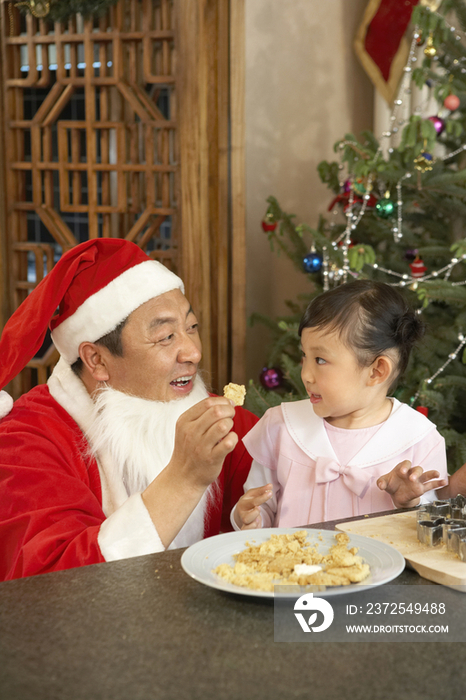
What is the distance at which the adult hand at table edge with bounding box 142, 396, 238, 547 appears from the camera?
4.25 feet

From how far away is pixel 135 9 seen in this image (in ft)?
11.2

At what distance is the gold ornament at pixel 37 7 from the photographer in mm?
3391

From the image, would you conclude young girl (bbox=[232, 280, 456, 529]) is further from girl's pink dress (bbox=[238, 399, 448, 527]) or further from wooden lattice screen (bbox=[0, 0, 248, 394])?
wooden lattice screen (bbox=[0, 0, 248, 394])

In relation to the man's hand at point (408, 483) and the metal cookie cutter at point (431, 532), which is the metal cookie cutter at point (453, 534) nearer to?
the metal cookie cutter at point (431, 532)

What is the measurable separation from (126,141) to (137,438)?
2.21m

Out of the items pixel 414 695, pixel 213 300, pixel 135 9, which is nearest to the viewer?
pixel 414 695

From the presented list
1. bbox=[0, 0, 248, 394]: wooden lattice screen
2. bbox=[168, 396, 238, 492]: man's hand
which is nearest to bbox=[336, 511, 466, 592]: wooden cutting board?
bbox=[168, 396, 238, 492]: man's hand

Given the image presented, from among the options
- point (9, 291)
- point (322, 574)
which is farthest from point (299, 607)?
point (9, 291)

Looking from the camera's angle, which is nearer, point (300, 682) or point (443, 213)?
point (300, 682)

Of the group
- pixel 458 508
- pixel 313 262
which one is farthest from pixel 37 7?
pixel 458 508

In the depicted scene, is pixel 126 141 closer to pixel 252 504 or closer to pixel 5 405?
pixel 5 405

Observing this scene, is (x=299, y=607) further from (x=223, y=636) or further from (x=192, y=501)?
(x=192, y=501)

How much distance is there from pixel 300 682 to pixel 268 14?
396 cm

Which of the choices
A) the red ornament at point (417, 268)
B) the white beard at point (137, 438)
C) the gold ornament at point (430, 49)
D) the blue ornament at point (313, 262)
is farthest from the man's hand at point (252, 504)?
the gold ornament at point (430, 49)
